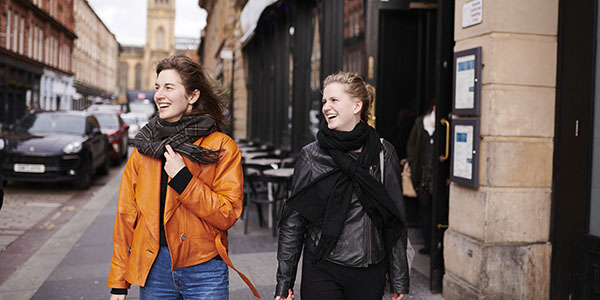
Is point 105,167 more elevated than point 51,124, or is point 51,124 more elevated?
point 51,124

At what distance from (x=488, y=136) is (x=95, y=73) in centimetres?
8338

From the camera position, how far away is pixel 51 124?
1267 cm

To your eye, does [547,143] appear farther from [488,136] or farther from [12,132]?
[12,132]

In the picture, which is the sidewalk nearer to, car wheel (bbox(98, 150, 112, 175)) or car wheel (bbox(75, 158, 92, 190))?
car wheel (bbox(75, 158, 92, 190))

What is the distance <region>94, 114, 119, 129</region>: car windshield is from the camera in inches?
707

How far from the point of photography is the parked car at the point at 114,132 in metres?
17.0

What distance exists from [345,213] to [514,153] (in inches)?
→ 91.7

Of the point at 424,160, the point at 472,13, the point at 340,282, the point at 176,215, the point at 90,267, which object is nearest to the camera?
the point at 176,215

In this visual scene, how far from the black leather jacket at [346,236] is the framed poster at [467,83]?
188cm

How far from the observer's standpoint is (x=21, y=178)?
1102cm

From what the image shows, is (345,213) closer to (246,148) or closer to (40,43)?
(246,148)

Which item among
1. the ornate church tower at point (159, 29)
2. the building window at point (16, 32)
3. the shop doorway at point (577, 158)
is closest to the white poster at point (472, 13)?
the shop doorway at point (577, 158)

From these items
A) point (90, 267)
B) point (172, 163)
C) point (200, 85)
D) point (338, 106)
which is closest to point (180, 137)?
point (172, 163)

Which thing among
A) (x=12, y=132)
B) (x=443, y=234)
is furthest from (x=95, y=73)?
(x=443, y=234)
